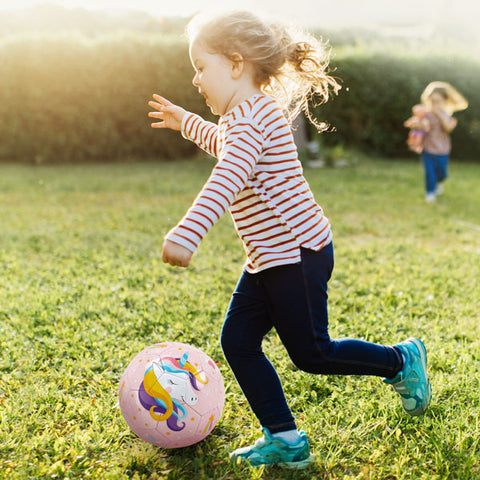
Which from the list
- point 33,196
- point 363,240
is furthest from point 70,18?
point 363,240

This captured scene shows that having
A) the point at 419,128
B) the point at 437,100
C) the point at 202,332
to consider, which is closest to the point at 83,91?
the point at 419,128

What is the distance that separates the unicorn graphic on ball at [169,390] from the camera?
2334 mm

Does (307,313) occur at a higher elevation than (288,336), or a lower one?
higher

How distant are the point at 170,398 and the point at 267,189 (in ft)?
3.03

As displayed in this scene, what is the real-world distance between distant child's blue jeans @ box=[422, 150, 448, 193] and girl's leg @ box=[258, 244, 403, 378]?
6.57m

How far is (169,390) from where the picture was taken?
2.35 metres

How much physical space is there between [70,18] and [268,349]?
1156 inches

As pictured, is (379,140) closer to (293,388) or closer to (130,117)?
(130,117)

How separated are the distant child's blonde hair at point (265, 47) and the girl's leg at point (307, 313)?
713 mm

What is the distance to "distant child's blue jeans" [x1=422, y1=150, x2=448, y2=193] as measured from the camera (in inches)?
331

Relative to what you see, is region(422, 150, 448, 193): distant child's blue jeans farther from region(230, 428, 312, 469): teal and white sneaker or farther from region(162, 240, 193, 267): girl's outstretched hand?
region(162, 240, 193, 267): girl's outstretched hand

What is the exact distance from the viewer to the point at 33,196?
27.5 ft

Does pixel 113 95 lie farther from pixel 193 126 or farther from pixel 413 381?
pixel 413 381

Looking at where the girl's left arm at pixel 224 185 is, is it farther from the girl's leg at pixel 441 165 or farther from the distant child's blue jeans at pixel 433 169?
the girl's leg at pixel 441 165
